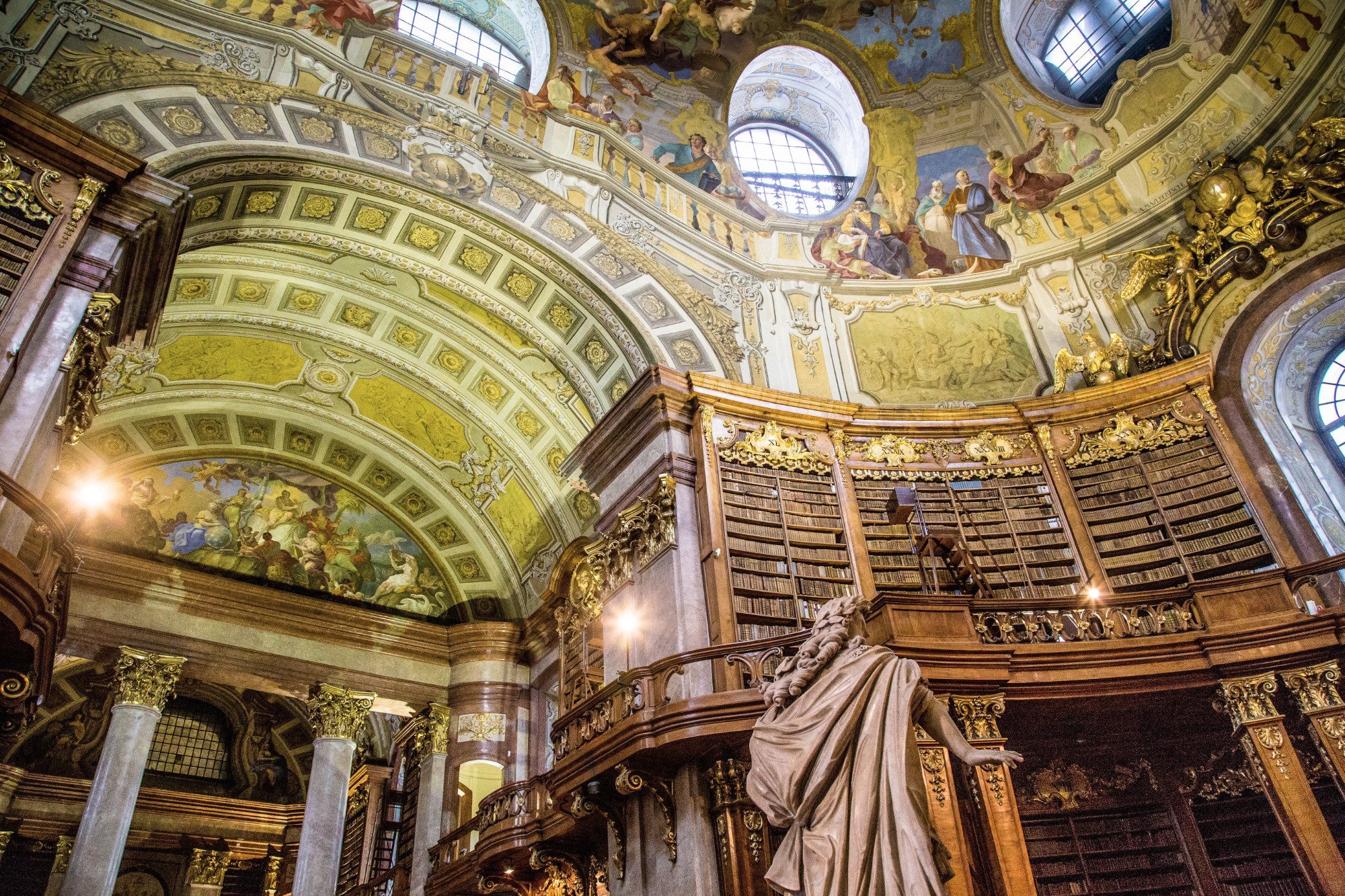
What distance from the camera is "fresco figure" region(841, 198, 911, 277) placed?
15.5m

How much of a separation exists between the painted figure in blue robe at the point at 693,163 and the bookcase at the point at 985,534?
632 cm

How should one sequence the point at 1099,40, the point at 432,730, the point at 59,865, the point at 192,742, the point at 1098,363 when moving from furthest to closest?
the point at 192,742
the point at 59,865
the point at 432,730
the point at 1099,40
the point at 1098,363

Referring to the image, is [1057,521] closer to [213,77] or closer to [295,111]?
[295,111]

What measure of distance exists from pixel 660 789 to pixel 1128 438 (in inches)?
316

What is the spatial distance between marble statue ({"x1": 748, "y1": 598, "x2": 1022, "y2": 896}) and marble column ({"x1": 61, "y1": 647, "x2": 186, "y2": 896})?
1133 centimetres

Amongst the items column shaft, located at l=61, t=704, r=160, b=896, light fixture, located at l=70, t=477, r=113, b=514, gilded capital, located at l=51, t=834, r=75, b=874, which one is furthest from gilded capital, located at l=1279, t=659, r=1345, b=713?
gilded capital, located at l=51, t=834, r=75, b=874

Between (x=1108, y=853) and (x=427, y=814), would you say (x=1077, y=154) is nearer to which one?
(x=1108, y=853)

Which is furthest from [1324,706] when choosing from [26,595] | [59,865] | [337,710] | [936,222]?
[59,865]

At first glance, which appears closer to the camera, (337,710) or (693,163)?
(337,710)

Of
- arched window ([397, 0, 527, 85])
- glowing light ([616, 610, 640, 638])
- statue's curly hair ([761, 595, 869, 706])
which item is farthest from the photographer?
arched window ([397, 0, 527, 85])

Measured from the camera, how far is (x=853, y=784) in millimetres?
3777

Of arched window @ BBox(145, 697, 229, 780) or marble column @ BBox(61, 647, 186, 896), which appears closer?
marble column @ BBox(61, 647, 186, 896)

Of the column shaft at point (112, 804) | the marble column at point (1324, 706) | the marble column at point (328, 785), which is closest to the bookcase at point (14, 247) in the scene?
the column shaft at point (112, 804)

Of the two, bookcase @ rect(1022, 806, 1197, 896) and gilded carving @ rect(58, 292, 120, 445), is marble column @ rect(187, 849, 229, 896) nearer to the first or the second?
gilded carving @ rect(58, 292, 120, 445)
